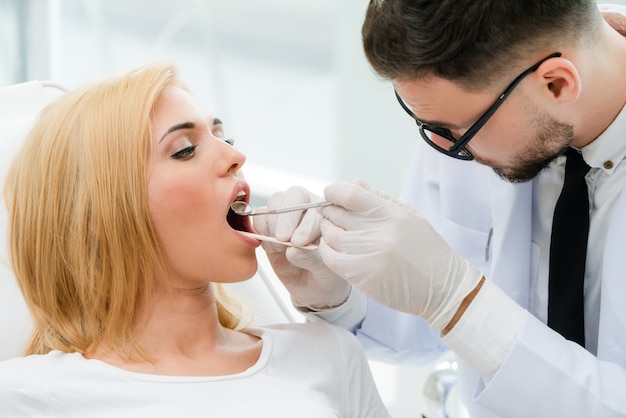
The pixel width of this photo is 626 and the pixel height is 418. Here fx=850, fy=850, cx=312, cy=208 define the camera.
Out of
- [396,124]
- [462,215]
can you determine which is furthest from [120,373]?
[396,124]

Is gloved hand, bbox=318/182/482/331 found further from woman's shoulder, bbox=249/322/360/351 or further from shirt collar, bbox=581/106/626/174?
shirt collar, bbox=581/106/626/174

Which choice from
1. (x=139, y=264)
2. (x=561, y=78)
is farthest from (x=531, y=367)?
(x=139, y=264)

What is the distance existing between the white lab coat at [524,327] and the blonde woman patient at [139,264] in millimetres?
340

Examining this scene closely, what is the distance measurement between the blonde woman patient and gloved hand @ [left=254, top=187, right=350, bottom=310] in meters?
0.09

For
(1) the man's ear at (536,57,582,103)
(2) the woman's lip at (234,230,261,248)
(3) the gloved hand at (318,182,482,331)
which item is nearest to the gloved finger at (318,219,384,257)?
(3) the gloved hand at (318,182,482,331)

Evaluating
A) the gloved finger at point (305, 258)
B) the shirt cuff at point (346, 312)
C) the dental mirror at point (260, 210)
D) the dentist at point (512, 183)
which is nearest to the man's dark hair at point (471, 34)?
the dentist at point (512, 183)

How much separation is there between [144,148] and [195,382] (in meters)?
0.47

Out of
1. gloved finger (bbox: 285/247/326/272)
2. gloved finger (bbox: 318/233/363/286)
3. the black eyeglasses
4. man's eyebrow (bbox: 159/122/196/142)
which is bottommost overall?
gloved finger (bbox: 285/247/326/272)

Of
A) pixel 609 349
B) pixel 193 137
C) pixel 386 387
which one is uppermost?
pixel 193 137

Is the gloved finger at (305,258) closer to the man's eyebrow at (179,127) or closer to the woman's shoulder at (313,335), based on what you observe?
the woman's shoulder at (313,335)

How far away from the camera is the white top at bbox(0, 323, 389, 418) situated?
5.14ft

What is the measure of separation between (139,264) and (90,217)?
134mm

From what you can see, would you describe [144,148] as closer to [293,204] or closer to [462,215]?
[293,204]

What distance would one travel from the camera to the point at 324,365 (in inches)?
70.6
